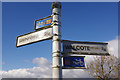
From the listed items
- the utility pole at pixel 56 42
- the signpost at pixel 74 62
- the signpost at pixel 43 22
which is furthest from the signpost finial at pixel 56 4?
the signpost at pixel 74 62

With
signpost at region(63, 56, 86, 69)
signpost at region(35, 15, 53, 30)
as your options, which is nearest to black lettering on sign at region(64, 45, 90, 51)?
signpost at region(63, 56, 86, 69)

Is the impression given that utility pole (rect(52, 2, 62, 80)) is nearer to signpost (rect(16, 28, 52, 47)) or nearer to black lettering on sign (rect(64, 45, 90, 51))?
signpost (rect(16, 28, 52, 47))

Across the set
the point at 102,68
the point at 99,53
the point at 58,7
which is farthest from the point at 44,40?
the point at 102,68

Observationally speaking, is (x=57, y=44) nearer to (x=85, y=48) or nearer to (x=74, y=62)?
(x=74, y=62)

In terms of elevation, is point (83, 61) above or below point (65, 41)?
below

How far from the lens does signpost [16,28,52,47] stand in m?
6.09

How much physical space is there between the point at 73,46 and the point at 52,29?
1.29 metres

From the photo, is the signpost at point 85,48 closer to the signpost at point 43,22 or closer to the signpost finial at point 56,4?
the signpost at point 43,22

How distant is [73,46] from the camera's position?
236 inches

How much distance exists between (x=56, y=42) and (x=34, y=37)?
142 centimetres

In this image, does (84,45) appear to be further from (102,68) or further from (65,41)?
(102,68)

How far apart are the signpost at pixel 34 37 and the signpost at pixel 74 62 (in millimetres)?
1337

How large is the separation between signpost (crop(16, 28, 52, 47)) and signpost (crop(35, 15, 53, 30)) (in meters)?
0.25

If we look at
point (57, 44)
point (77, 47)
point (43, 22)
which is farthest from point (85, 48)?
point (43, 22)
